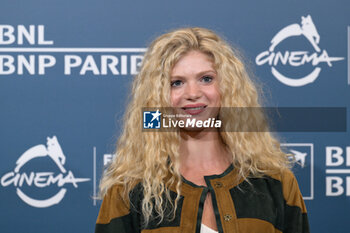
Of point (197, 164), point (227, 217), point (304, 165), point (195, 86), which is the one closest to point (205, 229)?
point (227, 217)

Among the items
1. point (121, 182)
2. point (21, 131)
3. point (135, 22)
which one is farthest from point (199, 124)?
point (21, 131)

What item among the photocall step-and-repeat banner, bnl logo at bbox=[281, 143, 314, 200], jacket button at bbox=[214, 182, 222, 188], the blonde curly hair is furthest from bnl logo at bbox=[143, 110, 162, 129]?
bnl logo at bbox=[281, 143, 314, 200]

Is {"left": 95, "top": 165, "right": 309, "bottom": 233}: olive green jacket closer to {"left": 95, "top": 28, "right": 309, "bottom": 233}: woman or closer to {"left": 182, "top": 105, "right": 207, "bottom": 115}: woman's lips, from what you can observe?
{"left": 95, "top": 28, "right": 309, "bottom": 233}: woman

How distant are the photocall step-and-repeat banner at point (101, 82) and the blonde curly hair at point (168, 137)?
56cm

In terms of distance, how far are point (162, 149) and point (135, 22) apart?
2.79 feet

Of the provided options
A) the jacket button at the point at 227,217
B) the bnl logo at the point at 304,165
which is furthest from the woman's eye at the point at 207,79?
the bnl logo at the point at 304,165

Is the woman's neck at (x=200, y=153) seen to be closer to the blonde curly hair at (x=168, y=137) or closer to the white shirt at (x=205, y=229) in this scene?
the blonde curly hair at (x=168, y=137)

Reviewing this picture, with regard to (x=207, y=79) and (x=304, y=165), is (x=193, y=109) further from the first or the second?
(x=304, y=165)

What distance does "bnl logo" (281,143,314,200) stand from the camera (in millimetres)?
2090

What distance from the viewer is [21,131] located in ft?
6.71

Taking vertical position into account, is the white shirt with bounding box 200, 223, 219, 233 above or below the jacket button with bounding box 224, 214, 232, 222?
below

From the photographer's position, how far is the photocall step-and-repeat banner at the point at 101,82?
6.67 ft

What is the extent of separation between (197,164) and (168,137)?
136mm

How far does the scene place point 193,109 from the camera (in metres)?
1.36
